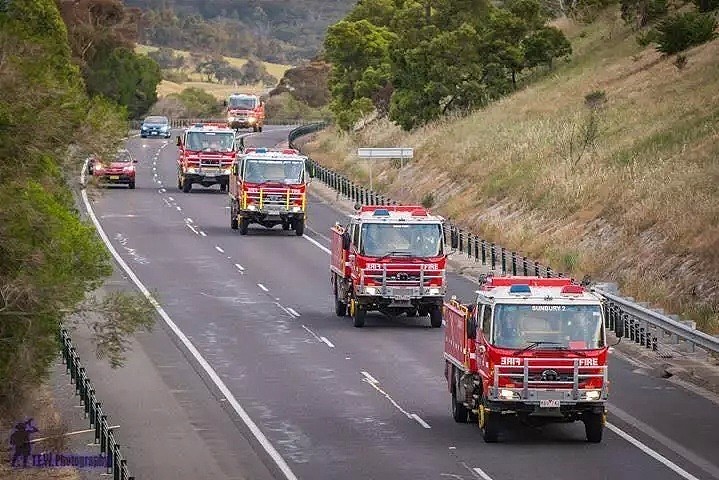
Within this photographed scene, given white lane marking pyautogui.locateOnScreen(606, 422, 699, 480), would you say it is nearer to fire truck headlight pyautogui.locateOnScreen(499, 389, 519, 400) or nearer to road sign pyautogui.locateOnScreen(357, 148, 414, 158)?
fire truck headlight pyautogui.locateOnScreen(499, 389, 519, 400)

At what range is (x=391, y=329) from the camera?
45062 millimetres

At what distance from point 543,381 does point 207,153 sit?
53.3m

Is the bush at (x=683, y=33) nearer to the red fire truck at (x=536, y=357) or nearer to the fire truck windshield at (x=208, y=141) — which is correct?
the fire truck windshield at (x=208, y=141)

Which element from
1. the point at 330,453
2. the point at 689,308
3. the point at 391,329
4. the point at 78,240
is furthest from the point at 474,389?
the point at 689,308

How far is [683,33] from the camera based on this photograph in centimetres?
8631

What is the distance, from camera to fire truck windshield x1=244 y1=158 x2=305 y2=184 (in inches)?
2564

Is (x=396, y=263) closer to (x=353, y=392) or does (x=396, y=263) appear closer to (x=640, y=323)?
(x=640, y=323)

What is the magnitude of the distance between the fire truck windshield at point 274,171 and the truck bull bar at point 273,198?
37 centimetres

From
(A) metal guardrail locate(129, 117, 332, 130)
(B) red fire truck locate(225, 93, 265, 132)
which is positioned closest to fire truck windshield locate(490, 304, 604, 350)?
(B) red fire truck locate(225, 93, 265, 132)

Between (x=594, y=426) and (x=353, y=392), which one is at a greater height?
(x=594, y=426)

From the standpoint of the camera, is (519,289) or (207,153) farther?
(207,153)

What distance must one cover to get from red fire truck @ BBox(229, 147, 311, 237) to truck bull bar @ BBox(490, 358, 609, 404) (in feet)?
117

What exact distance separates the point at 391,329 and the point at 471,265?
534 inches

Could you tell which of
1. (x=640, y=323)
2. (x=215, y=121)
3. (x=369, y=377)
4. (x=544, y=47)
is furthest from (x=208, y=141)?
(x=215, y=121)
